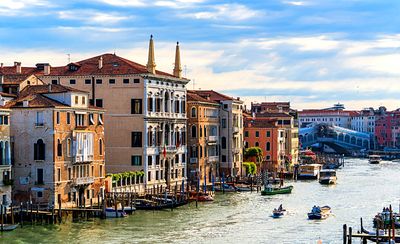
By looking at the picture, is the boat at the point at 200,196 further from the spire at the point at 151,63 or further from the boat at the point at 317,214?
the boat at the point at 317,214

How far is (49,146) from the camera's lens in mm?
30797

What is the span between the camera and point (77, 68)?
39.1 meters

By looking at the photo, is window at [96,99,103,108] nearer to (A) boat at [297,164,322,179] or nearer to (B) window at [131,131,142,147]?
(B) window at [131,131,142,147]

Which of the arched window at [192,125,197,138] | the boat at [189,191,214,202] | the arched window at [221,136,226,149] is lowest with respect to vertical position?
the boat at [189,191,214,202]

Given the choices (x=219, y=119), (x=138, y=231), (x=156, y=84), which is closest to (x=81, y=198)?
(x=138, y=231)

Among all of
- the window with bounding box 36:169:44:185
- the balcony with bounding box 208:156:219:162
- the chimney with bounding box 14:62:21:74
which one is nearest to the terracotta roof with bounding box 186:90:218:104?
the balcony with bounding box 208:156:219:162

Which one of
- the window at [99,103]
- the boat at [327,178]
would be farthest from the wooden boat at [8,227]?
the boat at [327,178]

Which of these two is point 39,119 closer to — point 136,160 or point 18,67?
point 18,67

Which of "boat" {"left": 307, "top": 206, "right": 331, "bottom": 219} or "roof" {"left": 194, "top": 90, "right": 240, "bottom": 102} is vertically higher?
"roof" {"left": 194, "top": 90, "right": 240, "bottom": 102}

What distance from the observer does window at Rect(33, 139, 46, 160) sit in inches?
1216

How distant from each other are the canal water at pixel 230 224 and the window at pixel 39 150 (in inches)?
132

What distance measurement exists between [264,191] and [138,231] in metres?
15.0

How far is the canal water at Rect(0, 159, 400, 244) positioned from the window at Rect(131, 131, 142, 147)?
400 centimetres

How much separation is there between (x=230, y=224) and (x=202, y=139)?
1609cm
